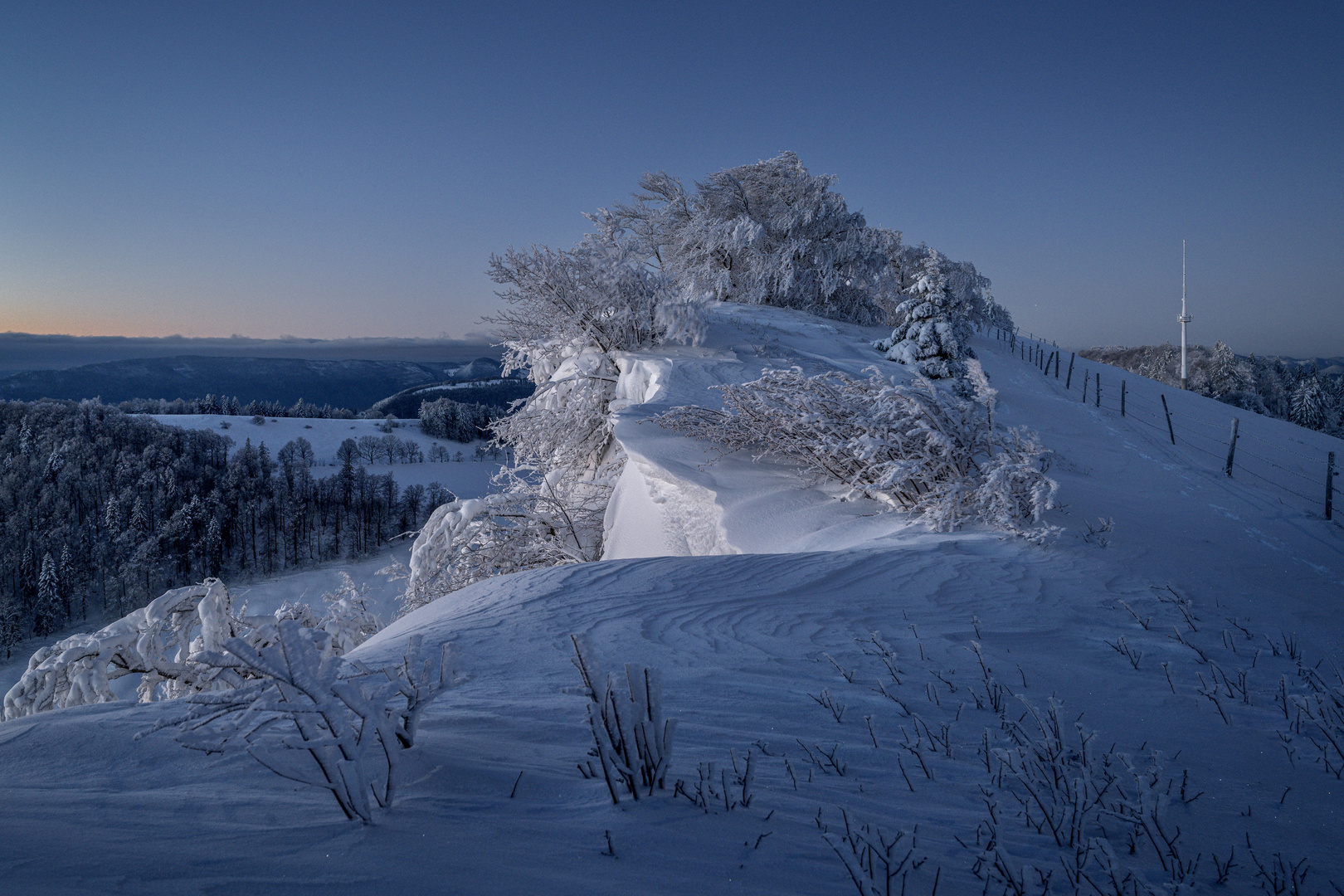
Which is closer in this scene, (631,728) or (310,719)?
(310,719)

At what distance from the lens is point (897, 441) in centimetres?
623

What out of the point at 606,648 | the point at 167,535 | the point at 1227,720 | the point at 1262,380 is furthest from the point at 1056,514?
the point at 1262,380

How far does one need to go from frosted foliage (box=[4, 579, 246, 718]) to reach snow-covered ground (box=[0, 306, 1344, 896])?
9.51 feet

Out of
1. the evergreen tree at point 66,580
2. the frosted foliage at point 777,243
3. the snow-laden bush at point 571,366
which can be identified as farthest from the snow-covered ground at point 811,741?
the evergreen tree at point 66,580

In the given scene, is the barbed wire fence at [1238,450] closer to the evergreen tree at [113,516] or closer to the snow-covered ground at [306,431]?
the snow-covered ground at [306,431]

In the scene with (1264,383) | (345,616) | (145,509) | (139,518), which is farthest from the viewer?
(1264,383)

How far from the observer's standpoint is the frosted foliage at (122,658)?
17.2ft

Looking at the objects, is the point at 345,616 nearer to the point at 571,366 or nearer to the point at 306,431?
the point at 571,366

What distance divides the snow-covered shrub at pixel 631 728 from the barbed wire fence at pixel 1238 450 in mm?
11475

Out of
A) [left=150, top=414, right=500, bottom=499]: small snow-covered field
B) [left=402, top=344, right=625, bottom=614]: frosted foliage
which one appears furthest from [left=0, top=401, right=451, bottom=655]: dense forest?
[left=402, top=344, right=625, bottom=614]: frosted foliage

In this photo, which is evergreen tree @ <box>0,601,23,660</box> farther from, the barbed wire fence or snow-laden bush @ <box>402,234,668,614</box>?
the barbed wire fence

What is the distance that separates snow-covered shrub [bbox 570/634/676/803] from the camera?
168cm

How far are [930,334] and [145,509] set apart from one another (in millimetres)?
46964

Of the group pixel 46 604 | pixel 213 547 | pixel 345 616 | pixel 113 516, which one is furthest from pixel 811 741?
pixel 213 547
